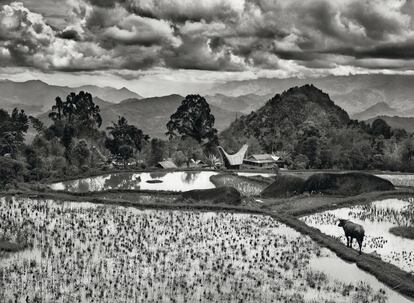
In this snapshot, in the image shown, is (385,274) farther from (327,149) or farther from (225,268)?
(327,149)

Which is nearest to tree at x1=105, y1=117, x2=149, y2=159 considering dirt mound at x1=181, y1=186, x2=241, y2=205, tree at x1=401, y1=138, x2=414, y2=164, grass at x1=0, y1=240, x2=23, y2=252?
dirt mound at x1=181, y1=186, x2=241, y2=205

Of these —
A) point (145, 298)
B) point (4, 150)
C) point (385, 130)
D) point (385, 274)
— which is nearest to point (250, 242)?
point (385, 274)

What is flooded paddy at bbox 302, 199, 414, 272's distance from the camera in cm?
1473

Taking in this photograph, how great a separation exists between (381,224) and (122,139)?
116ft

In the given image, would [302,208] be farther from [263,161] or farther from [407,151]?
[263,161]

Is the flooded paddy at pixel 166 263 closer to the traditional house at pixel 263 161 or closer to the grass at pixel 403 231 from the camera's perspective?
the grass at pixel 403 231

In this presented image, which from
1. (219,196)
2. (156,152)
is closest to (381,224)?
(219,196)

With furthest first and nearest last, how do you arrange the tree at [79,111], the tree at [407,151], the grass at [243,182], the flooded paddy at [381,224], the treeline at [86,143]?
the tree at [79,111] < the tree at [407,151] < the treeline at [86,143] < the grass at [243,182] < the flooded paddy at [381,224]

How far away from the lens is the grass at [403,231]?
17.0m

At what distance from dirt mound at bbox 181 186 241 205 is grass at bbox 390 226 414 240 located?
8.13 metres

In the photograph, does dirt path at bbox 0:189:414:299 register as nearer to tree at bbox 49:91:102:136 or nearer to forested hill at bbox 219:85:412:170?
forested hill at bbox 219:85:412:170

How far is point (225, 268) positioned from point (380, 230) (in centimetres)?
825

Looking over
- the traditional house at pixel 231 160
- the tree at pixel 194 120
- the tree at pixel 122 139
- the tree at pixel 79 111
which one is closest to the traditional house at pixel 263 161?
the tree at pixel 194 120

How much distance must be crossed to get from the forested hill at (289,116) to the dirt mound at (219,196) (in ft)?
157
